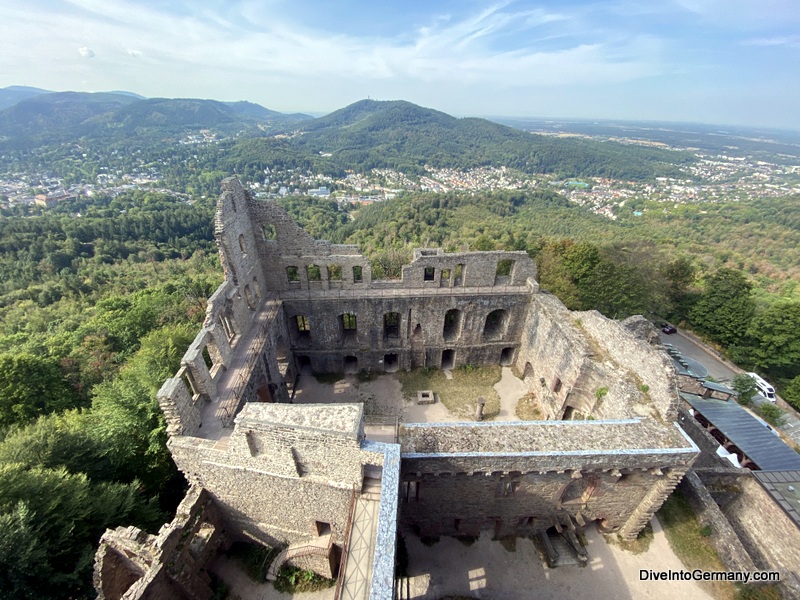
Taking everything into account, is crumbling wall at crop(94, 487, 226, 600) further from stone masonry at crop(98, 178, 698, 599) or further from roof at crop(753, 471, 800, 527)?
roof at crop(753, 471, 800, 527)

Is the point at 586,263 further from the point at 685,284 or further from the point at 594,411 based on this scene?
the point at 594,411

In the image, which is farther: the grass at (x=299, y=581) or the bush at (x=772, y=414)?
the bush at (x=772, y=414)

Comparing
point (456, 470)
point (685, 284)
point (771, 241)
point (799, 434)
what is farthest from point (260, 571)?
point (771, 241)

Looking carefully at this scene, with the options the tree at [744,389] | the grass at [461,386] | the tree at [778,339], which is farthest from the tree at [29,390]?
the tree at [778,339]

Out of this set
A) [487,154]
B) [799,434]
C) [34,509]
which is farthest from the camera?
[487,154]

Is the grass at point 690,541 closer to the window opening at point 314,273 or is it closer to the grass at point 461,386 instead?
the grass at point 461,386

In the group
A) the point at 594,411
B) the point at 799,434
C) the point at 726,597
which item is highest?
the point at 594,411

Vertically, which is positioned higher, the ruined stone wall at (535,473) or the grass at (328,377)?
the ruined stone wall at (535,473)
